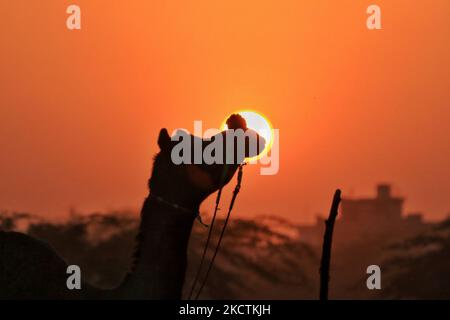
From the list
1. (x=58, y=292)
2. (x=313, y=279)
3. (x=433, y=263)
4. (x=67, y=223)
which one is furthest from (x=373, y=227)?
(x=58, y=292)

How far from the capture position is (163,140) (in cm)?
1321

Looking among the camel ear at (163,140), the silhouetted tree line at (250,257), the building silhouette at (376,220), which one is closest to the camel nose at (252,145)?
the camel ear at (163,140)

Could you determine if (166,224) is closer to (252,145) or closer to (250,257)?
(252,145)

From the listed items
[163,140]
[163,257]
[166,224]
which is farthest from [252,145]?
[163,257]

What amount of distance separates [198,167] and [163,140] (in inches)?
20.3

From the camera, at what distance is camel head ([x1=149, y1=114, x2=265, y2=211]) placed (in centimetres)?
1289

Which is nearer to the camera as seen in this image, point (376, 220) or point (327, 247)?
point (327, 247)

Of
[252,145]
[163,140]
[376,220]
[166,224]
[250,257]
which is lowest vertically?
[166,224]
